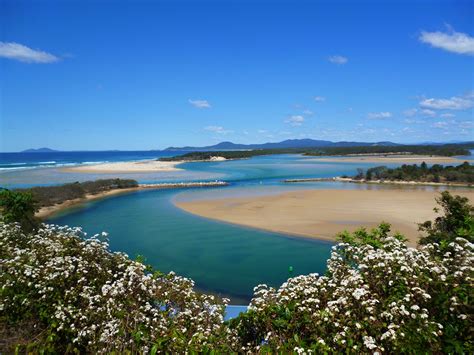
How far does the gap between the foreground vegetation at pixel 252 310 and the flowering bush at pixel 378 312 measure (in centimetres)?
2

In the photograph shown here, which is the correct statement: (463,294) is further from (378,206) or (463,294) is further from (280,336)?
(378,206)

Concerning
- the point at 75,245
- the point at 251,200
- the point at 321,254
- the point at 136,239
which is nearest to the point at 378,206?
the point at 251,200

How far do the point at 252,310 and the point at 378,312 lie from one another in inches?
90.8

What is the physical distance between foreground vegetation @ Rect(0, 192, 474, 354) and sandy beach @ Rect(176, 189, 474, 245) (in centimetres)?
1874

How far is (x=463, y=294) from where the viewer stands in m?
5.43

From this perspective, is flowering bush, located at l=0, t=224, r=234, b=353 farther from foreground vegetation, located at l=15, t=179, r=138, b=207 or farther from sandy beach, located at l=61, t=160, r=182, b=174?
sandy beach, located at l=61, t=160, r=182, b=174

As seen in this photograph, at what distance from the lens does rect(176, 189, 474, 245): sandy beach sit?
28.0 metres

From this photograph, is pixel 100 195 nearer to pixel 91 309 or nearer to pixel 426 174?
pixel 91 309

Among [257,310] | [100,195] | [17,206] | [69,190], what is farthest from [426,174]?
[257,310]

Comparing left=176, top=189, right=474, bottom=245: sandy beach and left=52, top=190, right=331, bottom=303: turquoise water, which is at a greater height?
left=176, top=189, right=474, bottom=245: sandy beach

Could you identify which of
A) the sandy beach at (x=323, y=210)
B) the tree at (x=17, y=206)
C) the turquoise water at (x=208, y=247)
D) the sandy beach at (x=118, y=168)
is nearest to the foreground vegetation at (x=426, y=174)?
the sandy beach at (x=323, y=210)

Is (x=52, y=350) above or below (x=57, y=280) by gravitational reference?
below

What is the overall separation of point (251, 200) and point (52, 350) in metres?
37.3

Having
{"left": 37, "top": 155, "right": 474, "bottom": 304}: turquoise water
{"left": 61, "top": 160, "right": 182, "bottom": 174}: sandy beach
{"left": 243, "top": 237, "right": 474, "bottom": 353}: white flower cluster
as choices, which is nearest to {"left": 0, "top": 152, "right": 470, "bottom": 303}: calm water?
{"left": 37, "top": 155, "right": 474, "bottom": 304}: turquoise water
